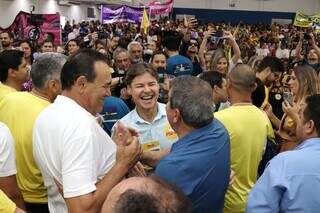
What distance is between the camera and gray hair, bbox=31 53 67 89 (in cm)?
318

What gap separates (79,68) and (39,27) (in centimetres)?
791

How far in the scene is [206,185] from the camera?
2254mm

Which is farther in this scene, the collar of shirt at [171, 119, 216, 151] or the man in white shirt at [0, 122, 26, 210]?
the man in white shirt at [0, 122, 26, 210]

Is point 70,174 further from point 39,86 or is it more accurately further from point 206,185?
point 39,86

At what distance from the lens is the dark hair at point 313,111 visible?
Result: 95.3 inches

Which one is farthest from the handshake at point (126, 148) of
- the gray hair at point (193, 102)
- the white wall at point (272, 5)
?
the white wall at point (272, 5)

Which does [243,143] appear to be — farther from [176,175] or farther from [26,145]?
[26,145]

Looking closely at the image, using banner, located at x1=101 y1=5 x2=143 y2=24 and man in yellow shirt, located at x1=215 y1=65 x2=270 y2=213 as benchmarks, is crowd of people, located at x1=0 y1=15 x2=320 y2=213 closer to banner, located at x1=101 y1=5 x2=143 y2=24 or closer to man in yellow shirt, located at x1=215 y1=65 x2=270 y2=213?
man in yellow shirt, located at x1=215 y1=65 x2=270 y2=213

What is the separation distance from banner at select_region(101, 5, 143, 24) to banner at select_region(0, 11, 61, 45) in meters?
2.85

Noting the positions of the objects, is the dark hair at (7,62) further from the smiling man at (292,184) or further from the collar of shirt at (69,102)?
the smiling man at (292,184)

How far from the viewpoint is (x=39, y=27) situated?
32.0 ft

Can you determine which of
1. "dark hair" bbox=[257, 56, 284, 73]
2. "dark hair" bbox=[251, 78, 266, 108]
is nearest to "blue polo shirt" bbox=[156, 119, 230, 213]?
"dark hair" bbox=[251, 78, 266, 108]

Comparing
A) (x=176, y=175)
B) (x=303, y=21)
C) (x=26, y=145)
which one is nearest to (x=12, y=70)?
(x=26, y=145)

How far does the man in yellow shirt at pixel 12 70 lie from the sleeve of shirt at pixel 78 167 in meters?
2.12
